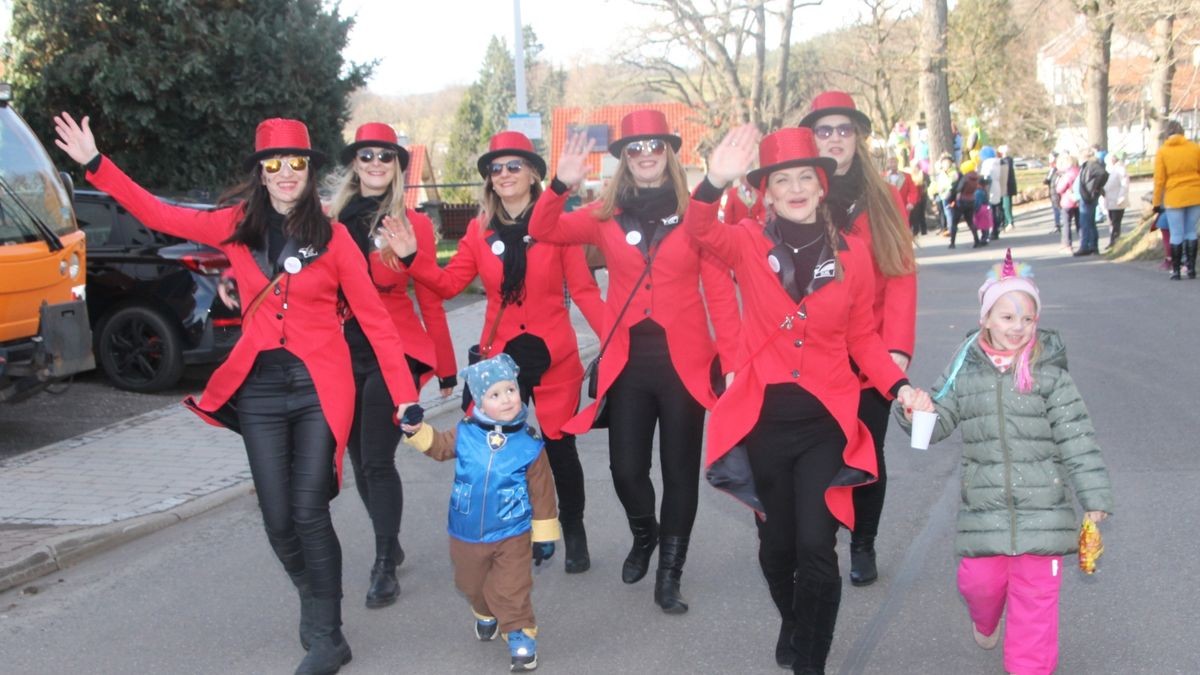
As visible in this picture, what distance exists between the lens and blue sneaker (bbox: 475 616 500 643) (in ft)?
16.0

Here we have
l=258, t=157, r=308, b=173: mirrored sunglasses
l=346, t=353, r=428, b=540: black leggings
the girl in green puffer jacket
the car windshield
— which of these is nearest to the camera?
the girl in green puffer jacket

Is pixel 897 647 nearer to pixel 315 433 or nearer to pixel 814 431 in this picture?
pixel 814 431

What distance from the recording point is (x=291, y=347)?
457 cm

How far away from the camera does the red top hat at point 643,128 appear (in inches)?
200

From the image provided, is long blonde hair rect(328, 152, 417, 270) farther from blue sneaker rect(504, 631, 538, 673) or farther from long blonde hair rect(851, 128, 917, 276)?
long blonde hair rect(851, 128, 917, 276)

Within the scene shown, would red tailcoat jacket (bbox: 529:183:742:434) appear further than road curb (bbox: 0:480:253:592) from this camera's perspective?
No

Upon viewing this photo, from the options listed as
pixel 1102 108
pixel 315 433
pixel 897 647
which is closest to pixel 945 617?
pixel 897 647

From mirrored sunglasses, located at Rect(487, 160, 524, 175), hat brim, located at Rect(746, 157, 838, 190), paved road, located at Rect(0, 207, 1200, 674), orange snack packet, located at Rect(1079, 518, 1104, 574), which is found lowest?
paved road, located at Rect(0, 207, 1200, 674)

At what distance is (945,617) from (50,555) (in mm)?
4313

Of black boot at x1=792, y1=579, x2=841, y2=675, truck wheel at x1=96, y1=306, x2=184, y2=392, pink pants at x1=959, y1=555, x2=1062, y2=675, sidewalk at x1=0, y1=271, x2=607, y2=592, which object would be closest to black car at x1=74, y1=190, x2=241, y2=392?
truck wheel at x1=96, y1=306, x2=184, y2=392

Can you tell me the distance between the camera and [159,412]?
32.7 feet

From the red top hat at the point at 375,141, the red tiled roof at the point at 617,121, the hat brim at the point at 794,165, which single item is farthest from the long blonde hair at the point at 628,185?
the red tiled roof at the point at 617,121

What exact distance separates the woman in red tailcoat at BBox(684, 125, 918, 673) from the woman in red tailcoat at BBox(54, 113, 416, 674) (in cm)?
126

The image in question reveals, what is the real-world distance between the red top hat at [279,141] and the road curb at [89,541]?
2.66 meters
